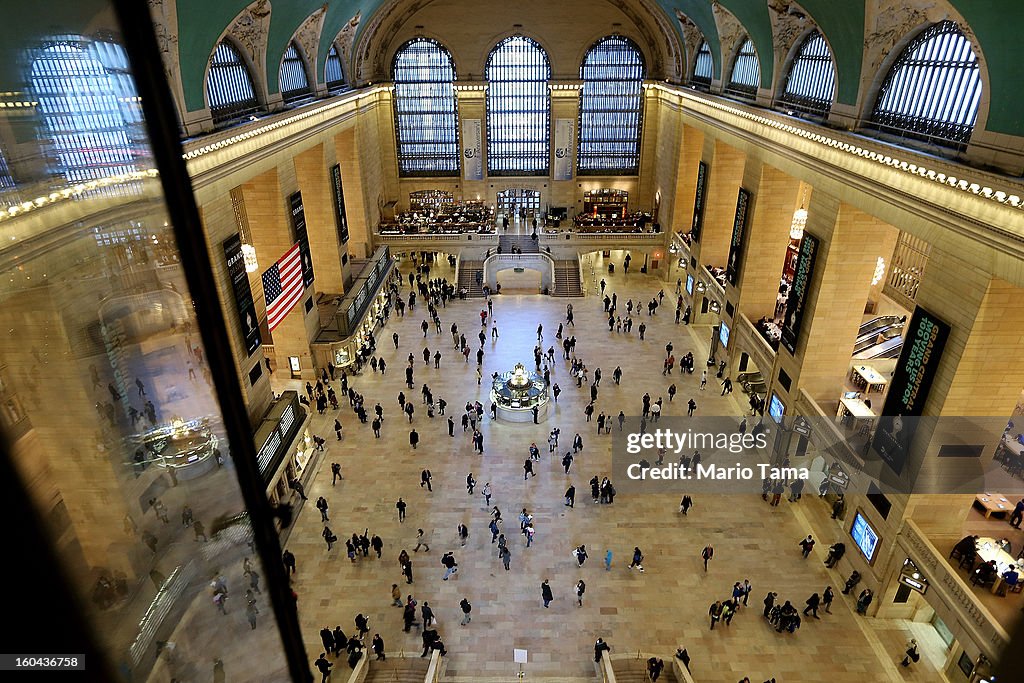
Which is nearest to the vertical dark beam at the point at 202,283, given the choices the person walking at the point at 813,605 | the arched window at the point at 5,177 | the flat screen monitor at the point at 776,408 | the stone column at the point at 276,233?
the arched window at the point at 5,177

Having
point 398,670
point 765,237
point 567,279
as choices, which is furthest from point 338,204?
point 398,670

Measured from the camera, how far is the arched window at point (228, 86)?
14930 millimetres

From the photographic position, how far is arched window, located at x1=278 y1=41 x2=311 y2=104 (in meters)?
20.1

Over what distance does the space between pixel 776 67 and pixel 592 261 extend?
49.3 feet

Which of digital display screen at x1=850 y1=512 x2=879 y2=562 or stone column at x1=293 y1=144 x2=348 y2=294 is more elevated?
stone column at x1=293 y1=144 x2=348 y2=294

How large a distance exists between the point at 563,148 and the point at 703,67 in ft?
30.0

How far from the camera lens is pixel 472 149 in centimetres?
3344

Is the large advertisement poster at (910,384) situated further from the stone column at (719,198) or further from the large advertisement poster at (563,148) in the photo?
the large advertisement poster at (563,148)

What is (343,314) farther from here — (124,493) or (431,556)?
(124,493)

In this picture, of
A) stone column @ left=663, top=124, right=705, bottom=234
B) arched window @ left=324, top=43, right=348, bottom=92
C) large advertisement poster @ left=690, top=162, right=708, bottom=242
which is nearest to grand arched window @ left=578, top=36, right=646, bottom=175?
stone column @ left=663, top=124, right=705, bottom=234

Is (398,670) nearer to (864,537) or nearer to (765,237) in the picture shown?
(864,537)

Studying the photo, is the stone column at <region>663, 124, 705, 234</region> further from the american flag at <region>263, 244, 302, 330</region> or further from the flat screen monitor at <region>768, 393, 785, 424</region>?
the american flag at <region>263, 244, 302, 330</region>
